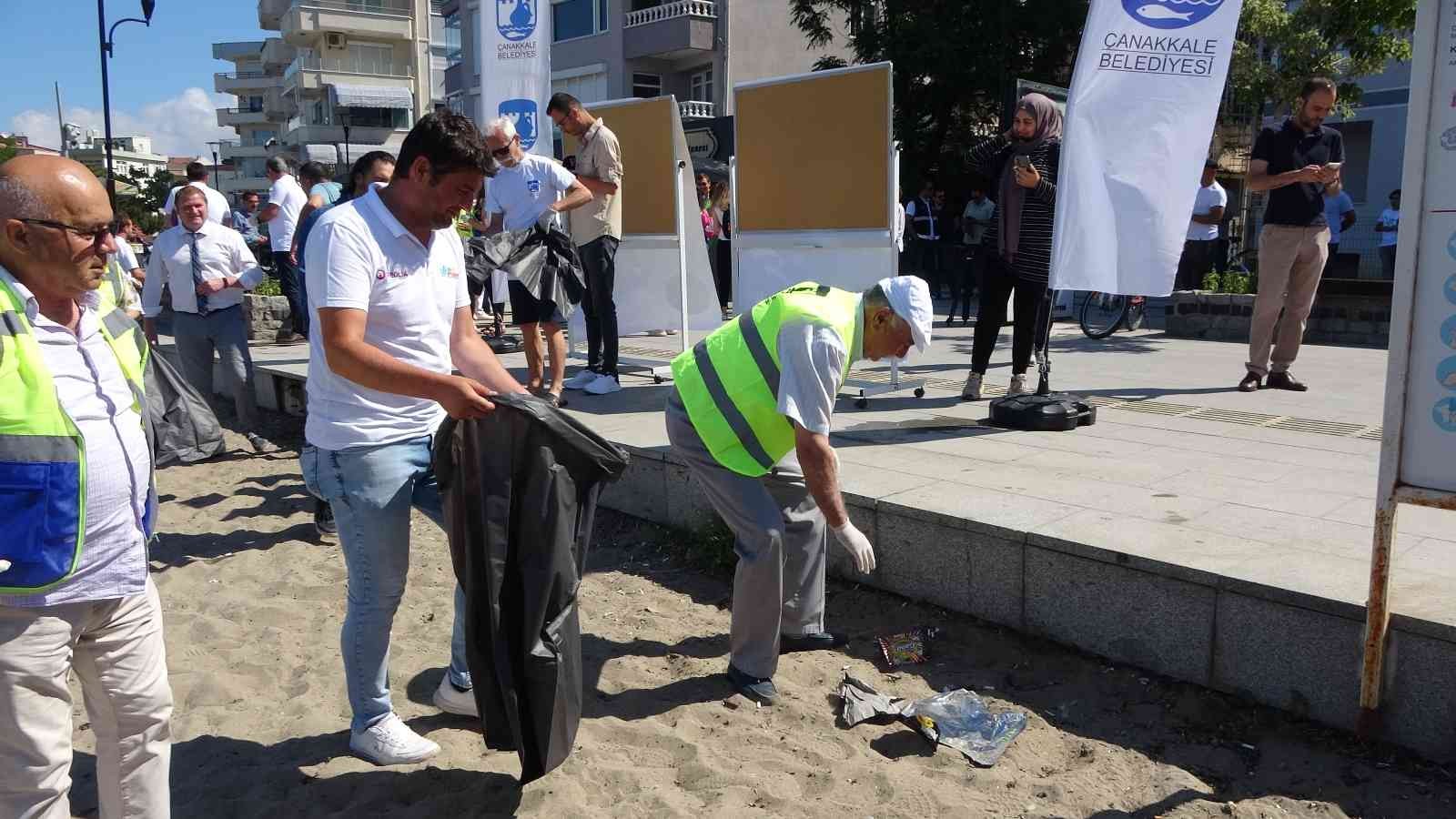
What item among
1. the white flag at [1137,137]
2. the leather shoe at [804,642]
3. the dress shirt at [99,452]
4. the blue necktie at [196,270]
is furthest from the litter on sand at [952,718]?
the blue necktie at [196,270]

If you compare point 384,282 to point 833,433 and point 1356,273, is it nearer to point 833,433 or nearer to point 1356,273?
point 833,433

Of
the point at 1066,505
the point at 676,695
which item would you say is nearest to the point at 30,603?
the point at 676,695

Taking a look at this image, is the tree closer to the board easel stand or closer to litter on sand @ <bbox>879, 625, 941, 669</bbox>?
litter on sand @ <bbox>879, 625, 941, 669</bbox>

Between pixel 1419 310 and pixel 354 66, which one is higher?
pixel 354 66

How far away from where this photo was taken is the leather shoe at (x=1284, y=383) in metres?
7.07

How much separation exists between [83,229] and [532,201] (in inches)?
193

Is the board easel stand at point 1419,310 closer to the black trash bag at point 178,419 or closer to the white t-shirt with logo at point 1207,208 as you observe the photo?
the black trash bag at point 178,419

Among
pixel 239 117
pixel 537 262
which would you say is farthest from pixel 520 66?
pixel 239 117

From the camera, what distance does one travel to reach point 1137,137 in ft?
17.5

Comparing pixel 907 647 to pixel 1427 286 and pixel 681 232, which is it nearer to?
pixel 1427 286

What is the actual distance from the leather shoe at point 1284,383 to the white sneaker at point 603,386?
4331mm

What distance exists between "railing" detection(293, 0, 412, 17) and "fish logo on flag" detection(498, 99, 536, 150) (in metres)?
49.8

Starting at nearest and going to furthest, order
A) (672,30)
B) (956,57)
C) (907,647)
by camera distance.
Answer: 1. (907,647)
2. (956,57)
3. (672,30)

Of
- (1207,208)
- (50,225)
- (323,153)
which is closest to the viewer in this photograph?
(50,225)
